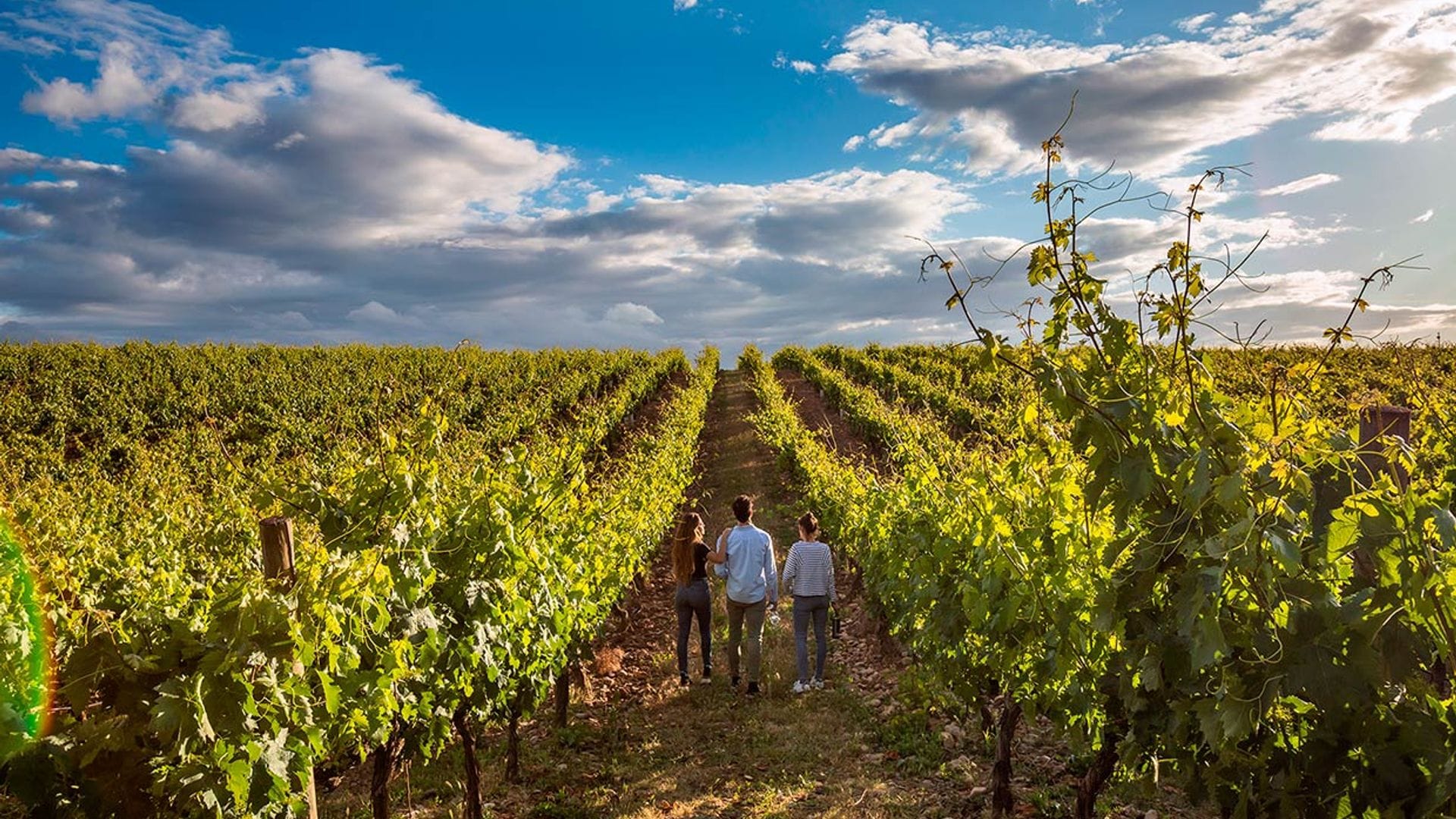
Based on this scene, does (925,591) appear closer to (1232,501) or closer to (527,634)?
(527,634)

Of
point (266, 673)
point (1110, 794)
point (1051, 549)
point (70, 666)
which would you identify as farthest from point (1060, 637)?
point (70, 666)

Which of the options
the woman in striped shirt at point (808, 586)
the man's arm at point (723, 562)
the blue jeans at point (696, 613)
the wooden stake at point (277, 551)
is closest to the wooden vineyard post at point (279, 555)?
the wooden stake at point (277, 551)

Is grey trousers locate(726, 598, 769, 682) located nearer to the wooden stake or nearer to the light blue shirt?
the light blue shirt

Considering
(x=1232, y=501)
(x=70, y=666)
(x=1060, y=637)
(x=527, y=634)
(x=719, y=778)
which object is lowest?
(x=719, y=778)

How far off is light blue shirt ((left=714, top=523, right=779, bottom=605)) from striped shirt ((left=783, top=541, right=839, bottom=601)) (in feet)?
0.62

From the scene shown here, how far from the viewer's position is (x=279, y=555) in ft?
11.8

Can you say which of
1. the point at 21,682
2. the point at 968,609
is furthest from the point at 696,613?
the point at 21,682

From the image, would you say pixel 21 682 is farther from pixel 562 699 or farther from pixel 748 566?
pixel 748 566

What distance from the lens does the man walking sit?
8039 millimetres

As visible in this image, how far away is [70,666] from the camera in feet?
10.00

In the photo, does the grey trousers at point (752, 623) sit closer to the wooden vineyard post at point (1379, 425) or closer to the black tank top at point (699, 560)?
the black tank top at point (699, 560)

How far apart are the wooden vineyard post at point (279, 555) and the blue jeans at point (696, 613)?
16.6 feet

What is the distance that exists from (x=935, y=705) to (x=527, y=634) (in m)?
3.84

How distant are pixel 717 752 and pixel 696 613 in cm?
176
